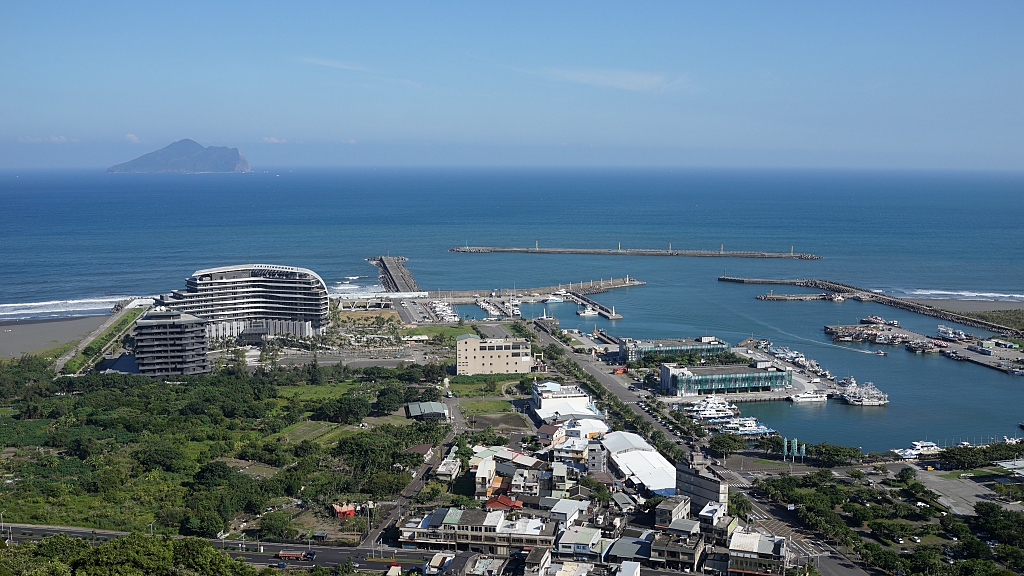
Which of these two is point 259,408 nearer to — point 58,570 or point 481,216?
point 58,570

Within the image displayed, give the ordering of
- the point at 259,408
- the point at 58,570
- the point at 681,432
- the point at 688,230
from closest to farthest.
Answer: the point at 58,570 → the point at 681,432 → the point at 259,408 → the point at 688,230

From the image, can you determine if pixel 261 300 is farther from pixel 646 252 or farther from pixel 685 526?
pixel 646 252

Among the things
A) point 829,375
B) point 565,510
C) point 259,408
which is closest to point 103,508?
point 259,408

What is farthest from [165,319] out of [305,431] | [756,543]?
[756,543]

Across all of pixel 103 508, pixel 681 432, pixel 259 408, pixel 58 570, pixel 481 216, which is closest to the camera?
pixel 58 570

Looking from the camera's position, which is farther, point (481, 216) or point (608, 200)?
point (608, 200)

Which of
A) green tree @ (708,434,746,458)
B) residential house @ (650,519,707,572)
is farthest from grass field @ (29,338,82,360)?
residential house @ (650,519,707,572)
